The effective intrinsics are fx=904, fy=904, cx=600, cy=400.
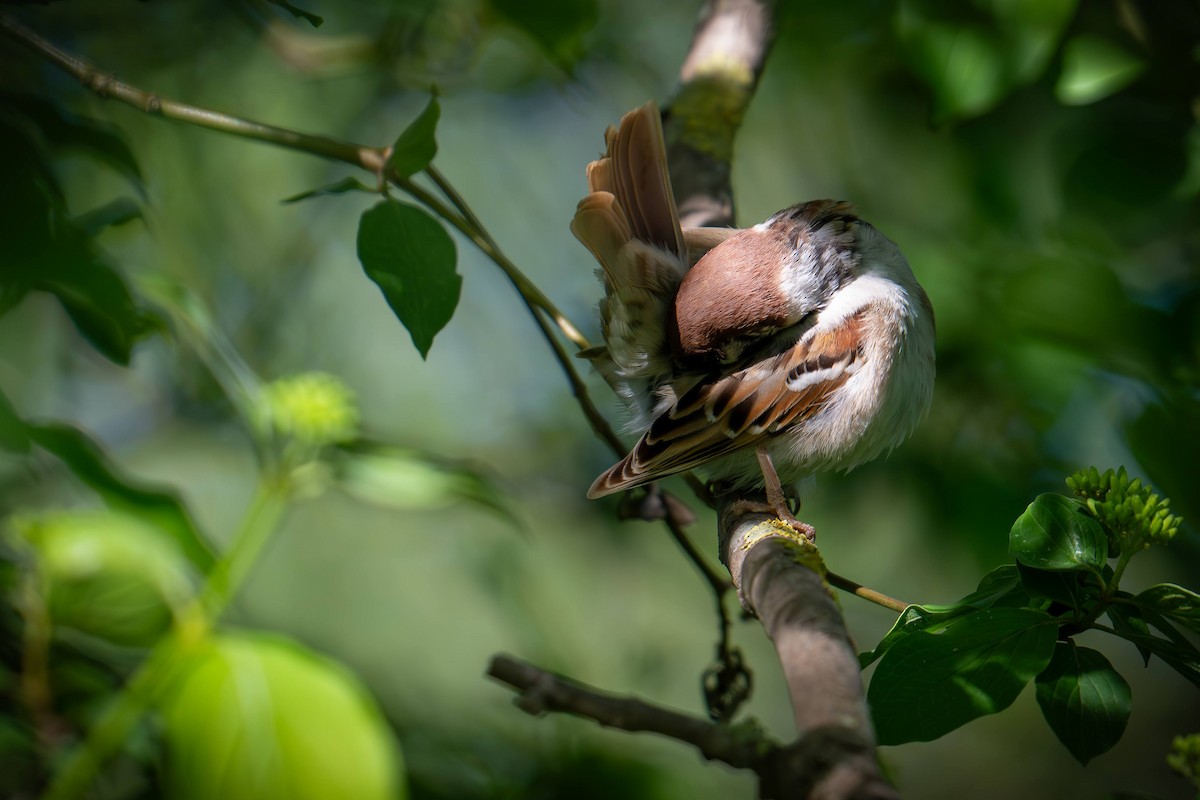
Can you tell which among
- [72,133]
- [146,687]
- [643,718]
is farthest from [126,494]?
[643,718]

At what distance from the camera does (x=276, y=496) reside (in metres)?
1.79

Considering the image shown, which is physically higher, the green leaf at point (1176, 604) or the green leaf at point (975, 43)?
the green leaf at point (975, 43)

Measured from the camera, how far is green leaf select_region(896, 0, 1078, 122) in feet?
6.76

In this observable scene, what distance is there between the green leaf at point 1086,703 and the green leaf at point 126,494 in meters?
1.30

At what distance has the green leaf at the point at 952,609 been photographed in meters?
1.23

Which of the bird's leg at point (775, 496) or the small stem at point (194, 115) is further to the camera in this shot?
the bird's leg at point (775, 496)

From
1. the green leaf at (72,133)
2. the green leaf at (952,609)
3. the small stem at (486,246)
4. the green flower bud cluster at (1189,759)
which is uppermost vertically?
the small stem at (486,246)

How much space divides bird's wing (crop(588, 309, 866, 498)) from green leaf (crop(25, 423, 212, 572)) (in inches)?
33.9

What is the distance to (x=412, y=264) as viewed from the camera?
1408mm

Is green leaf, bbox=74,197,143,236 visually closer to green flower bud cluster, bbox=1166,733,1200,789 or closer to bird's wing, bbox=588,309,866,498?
bird's wing, bbox=588,309,866,498

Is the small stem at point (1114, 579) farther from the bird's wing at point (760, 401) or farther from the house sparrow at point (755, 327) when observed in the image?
the bird's wing at point (760, 401)

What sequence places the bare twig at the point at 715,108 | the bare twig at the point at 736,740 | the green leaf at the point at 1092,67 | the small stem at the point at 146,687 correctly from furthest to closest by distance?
the bare twig at the point at 715,108 → the green leaf at the point at 1092,67 → the small stem at the point at 146,687 → the bare twig at the point at 736,740

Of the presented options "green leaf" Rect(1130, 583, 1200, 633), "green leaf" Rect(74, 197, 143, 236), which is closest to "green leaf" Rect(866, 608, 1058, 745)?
"green leaf" Rect(1130, 583, 1200, 633)

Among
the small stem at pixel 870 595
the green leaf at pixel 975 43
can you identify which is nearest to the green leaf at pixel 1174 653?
the small stem at pixel 870 595
